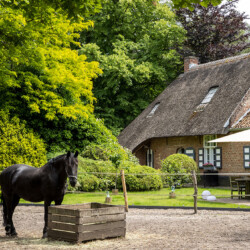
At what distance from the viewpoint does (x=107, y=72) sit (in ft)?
102

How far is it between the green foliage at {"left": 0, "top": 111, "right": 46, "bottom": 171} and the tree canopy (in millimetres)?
18390

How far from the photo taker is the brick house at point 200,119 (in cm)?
2262

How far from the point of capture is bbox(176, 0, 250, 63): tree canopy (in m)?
33.2

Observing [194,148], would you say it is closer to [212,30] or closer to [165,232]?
[212,30]

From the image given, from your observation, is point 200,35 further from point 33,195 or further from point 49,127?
point 33,195

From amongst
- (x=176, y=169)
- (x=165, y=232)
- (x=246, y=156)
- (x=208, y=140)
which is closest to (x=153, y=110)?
(x=208, y=140)

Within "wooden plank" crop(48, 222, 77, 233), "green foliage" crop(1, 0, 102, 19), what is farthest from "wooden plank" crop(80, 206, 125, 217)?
"green foliage" crop(1, 0, 102, 19)

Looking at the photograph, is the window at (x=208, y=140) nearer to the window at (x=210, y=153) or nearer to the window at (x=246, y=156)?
the window at (x=210, y=153)

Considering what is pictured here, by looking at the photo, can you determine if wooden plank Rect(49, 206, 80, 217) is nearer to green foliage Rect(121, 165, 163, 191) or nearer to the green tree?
green foliage Rect(121, 165, 163, 191)

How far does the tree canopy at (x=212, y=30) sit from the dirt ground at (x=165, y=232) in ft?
72.8

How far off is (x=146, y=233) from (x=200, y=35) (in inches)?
1033

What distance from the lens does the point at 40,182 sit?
8.65 metres

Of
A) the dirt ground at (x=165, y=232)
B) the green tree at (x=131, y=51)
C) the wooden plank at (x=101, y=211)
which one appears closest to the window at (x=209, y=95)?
the green tree at (x=131, y=51)

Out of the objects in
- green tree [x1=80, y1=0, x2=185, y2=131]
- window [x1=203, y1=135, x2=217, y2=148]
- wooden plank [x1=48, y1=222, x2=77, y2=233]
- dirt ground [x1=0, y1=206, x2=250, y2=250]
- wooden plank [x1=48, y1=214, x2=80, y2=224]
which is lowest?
dirt ground [x1=0, y1=206, x2=250, y2=250]
